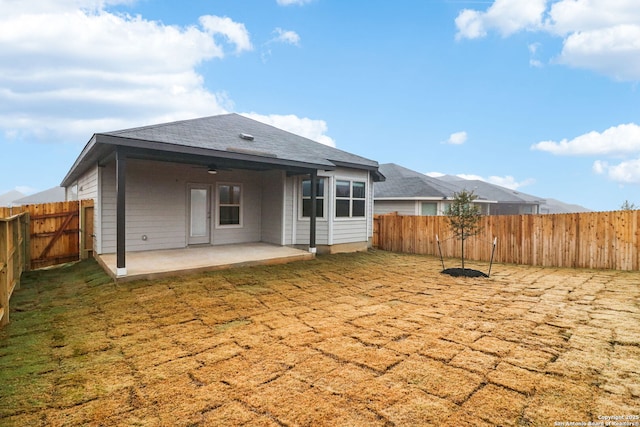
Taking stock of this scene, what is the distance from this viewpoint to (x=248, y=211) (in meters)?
10.6

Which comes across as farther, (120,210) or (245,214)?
(245,214)

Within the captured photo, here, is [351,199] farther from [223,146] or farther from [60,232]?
[60,232]

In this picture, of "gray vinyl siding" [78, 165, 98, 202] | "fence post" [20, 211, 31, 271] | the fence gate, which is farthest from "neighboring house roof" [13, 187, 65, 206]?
"fence post" [20, 211, 31, 271]

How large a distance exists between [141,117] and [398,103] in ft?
46.9

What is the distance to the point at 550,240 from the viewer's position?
30.0 ft

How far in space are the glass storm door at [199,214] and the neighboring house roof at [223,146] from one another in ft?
5.15

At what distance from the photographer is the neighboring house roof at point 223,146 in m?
6.28

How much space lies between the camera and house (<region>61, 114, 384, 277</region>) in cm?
748

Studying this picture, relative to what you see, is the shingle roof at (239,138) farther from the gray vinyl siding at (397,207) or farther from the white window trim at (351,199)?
the gray vinyl siding at (397,207)

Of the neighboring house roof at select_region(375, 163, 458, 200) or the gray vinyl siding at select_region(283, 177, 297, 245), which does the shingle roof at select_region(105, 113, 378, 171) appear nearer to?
the gray vinyl siding at select_region(283, 177, 297, 245)

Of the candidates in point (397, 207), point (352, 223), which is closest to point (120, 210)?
point (352, 223)

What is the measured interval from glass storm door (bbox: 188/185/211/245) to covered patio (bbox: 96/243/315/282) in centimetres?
34

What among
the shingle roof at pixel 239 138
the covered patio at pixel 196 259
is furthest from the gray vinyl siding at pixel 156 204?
the shingle roof at pixel 239 138

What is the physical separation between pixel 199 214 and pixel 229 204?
1006mm
